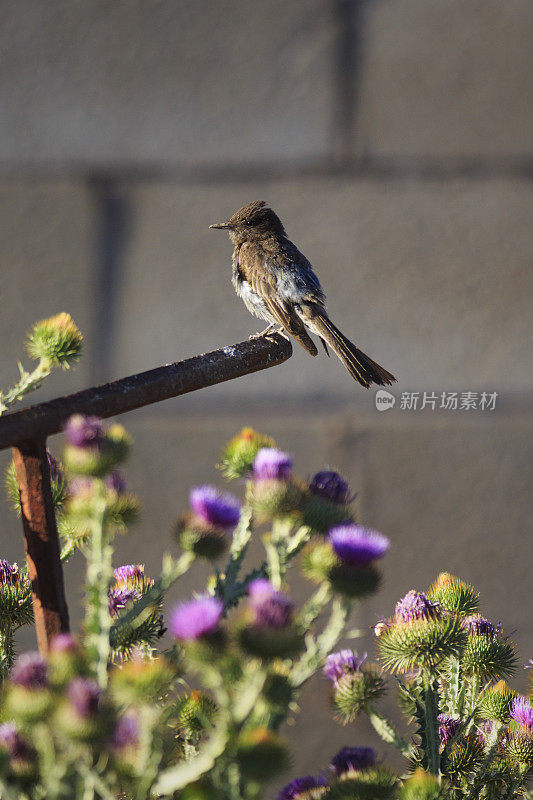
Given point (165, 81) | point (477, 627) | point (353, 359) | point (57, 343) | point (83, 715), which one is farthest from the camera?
point (165, 81)

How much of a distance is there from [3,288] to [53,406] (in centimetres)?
233

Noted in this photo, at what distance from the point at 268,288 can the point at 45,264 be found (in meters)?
0.85

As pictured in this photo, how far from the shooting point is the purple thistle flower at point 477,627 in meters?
1.17

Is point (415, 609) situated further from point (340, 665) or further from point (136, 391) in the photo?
point (136, 391)

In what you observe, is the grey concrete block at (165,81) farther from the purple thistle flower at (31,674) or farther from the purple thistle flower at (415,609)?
the purple thistle flower at (31,674)

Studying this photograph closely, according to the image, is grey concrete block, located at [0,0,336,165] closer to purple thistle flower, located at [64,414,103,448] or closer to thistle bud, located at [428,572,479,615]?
thistle bud, located at [428,572,479,615]

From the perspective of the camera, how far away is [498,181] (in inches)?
121

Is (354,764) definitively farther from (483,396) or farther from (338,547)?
(483,396)

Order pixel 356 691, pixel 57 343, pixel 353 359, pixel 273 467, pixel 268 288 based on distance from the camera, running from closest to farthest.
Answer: pixel 273 467 < pixel 356 691 < pixel 57 343 < pixel 353 359 < pixel 268 288

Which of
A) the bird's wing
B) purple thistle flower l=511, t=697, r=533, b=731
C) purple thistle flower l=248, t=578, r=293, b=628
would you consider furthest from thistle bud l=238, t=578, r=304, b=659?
the bird's wing

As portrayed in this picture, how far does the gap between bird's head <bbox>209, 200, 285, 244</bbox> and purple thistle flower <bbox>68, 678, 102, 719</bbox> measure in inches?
85.9

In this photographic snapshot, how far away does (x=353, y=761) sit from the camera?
0.91 metres

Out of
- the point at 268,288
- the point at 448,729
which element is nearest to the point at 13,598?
the point at 448,729

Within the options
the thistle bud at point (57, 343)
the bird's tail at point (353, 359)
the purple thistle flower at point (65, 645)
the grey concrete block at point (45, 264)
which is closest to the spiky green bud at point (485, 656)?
the purple thistle flower at point (65, 645)
